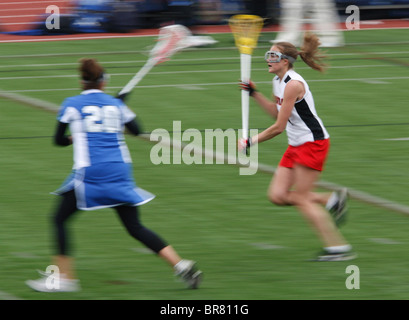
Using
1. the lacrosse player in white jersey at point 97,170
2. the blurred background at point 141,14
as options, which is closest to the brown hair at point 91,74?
the lacrosse player in white jersey at point 97,170

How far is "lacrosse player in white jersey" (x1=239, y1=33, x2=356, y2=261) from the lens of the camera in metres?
6.85

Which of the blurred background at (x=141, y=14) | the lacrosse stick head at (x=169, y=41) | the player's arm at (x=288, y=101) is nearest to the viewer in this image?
the player's arm at (x=288, y=101)

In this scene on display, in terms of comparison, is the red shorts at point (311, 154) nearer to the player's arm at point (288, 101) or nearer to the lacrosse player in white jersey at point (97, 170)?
the player's arm at point (288, 101)

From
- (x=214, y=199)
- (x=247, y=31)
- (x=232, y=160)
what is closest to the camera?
(x=247, y=31)

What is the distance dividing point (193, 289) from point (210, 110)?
6.88 meters

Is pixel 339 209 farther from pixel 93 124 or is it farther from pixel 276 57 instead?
pixel 93 124

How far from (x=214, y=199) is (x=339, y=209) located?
1824 millimetres

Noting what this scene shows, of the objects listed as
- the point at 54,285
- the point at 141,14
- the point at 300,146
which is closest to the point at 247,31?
the point at 300,146

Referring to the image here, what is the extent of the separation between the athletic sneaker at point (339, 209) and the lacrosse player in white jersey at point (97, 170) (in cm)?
Result: 167

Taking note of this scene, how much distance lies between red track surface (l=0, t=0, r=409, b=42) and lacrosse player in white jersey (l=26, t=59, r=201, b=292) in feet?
50.4

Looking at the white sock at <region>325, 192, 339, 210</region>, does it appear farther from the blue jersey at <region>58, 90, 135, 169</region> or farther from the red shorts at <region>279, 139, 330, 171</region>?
the blue jersey at <region>58, 90, 135, 169</region>

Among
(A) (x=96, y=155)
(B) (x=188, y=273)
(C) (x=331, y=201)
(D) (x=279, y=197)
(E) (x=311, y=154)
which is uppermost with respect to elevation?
(A) (x=96, y=155)

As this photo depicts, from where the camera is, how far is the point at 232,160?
408 inches

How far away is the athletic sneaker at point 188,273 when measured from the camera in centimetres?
614
